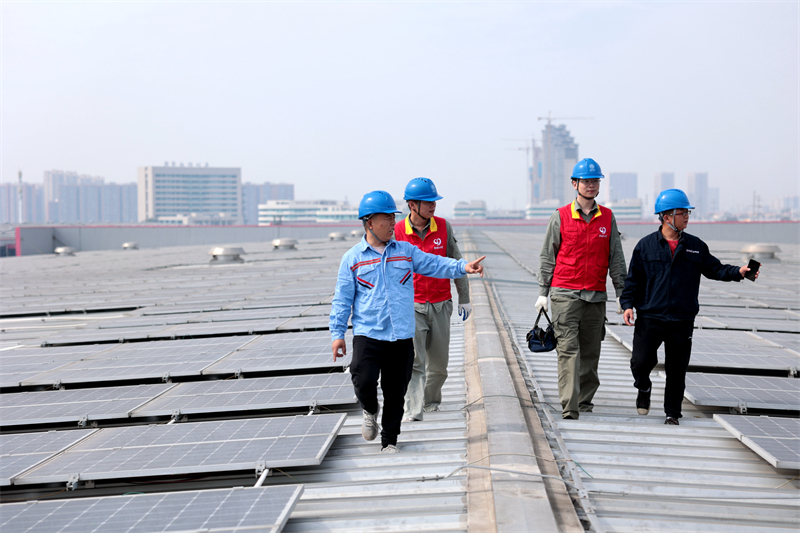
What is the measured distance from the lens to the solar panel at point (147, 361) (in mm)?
7066

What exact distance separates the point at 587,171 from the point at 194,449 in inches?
155

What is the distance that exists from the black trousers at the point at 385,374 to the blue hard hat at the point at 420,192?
1388mm

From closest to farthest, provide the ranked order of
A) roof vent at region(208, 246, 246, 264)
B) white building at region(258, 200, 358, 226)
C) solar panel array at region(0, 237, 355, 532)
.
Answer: solar panel array at region(0, 237, 355, 532), roof vent at region(208, 246, 246, 264), white building at region(258, 200, 358, 226)

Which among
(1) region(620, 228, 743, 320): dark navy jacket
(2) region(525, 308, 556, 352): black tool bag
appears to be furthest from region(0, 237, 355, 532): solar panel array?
(1) region(620, 228, 743, 320): dark navy jacket

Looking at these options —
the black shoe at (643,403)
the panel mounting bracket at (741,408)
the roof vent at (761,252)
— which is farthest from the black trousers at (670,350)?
the roof vent at (761,252)

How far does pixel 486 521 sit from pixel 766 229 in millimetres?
59116

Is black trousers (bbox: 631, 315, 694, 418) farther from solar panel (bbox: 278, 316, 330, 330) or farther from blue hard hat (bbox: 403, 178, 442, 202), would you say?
solar panel (bbox: 278, 316, 330, 330)

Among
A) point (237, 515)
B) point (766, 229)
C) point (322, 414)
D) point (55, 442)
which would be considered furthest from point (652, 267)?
point (766, 229)

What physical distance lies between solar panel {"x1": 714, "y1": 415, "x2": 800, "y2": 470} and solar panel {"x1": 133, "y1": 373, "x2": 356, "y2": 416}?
3.05 m

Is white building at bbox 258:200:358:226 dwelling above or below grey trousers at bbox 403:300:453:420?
above

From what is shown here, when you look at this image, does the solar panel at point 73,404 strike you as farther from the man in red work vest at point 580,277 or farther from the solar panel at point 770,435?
the solar panel at point 770,435

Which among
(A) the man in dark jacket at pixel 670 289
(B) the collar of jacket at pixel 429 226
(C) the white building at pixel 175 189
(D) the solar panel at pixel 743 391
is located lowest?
(D) the solar panel at pixel 743 391

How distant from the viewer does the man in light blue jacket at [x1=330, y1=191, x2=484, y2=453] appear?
4652 mm

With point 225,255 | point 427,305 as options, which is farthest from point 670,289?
point 225,255
